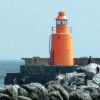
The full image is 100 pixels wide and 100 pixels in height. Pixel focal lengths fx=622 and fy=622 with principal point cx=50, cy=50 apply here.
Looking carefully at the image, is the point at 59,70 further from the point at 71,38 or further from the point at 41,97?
the point at 41,97

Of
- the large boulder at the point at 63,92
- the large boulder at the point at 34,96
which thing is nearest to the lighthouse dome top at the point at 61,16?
the large boulder at the point at 63,92

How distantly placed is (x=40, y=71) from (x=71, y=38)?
4.52 meters

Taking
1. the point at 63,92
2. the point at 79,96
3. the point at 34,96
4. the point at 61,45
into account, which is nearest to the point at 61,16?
the point at 61,45

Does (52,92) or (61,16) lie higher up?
(61,16)

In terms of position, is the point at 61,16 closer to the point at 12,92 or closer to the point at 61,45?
the point at 61,45

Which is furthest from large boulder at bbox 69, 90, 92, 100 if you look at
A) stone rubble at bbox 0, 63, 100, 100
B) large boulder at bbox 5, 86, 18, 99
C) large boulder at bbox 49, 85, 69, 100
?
large boulder at bbox 5, 86, 18, 99

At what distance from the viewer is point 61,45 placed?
48.5 m

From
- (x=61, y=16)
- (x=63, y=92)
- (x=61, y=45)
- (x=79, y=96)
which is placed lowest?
(x=79, y=96)

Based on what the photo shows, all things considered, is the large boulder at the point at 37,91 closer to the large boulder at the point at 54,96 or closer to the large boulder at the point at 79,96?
the large boulder at the point at 54,96

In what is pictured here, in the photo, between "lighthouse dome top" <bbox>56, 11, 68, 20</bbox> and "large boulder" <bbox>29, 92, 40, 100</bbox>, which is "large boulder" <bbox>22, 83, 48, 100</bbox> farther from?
"lighthouse dome top" <bbox>56, 11, 68, 20</bbox>

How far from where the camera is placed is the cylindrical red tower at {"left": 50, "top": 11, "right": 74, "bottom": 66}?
48375 mm

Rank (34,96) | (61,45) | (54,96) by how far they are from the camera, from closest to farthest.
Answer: (34,96), (54,96), (61,45)

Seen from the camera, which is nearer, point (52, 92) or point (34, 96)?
point (34, 96)

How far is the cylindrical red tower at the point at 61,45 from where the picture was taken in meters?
48.4
